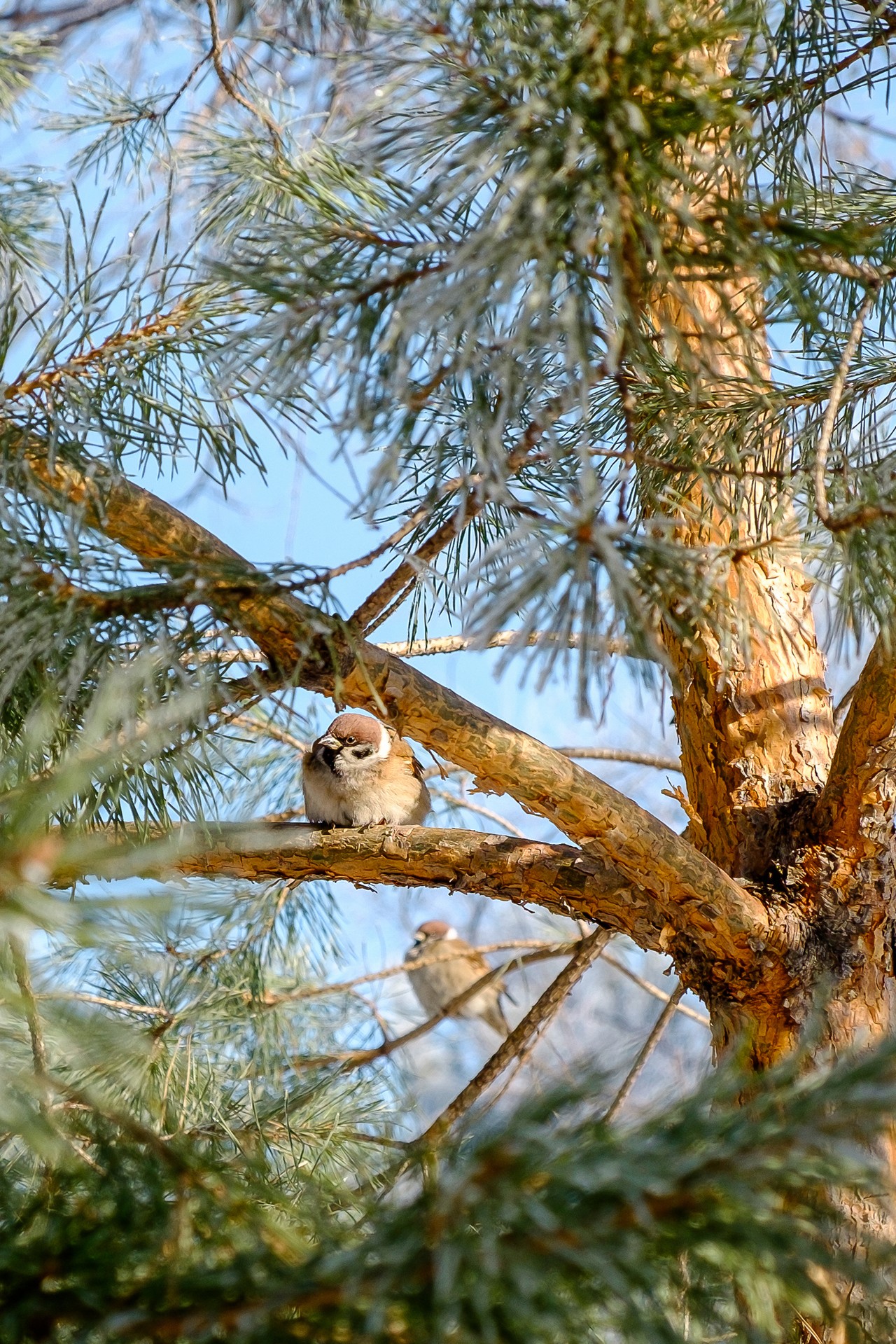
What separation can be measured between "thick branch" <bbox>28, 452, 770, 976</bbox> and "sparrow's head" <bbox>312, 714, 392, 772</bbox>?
108 cm

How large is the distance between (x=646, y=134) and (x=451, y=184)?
121 millimetres

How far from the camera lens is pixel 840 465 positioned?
3.87 ft

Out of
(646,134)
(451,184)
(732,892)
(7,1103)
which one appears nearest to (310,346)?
(451,184)

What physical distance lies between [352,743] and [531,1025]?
2.89 ft

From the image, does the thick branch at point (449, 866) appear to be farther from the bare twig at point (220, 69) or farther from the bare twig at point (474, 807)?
the bare twig at point (474, 807)

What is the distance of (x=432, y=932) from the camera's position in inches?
158

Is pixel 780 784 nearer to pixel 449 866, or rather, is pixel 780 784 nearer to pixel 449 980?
pixel 449 866

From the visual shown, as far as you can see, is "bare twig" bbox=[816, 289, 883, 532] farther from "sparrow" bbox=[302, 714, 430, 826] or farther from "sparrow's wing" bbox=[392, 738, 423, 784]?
"sparrow's wing" bbox=[392, 738, 423, 784]

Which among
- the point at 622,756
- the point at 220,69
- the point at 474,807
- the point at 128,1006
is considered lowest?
the point at 128,1006

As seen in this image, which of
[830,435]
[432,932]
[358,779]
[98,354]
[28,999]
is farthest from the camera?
[432,932]

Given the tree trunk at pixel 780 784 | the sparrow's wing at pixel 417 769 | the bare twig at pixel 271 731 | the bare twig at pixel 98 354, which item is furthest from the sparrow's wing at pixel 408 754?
the bare twig at pixel 98 354

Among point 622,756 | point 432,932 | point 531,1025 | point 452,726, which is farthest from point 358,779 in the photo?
point 432,932

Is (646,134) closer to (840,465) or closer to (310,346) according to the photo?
(310,346)

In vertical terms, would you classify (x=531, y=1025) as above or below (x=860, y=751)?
below
